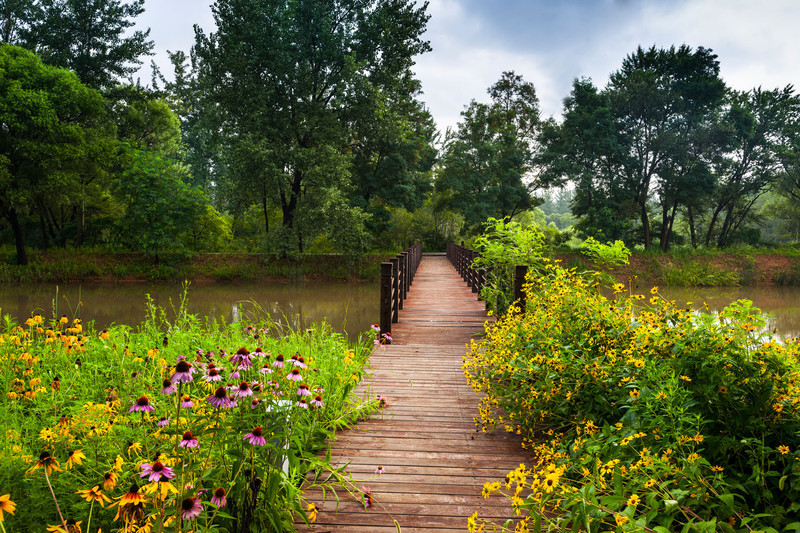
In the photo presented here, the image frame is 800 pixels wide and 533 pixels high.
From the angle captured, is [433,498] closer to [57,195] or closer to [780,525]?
[780,525]

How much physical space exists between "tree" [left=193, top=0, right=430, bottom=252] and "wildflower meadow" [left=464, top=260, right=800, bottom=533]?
1601cm

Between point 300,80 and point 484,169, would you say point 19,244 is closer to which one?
point 300,80

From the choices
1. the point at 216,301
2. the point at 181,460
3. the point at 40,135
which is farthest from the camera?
the point at 40,135

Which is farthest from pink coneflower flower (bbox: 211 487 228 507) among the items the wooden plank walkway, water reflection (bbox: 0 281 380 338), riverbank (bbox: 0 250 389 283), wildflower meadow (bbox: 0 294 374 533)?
riverbank (bbox: 0 250 389 283)

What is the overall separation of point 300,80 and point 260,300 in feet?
30.5

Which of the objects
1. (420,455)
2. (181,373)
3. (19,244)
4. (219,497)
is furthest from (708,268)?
(19,244)

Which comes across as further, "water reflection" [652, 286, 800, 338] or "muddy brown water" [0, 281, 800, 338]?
"water reflection" [652, 286, 800, 338]

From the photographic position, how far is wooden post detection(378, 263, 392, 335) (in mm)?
6686

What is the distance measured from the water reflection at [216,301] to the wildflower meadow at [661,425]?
724 centimetres

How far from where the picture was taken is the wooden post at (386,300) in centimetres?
669

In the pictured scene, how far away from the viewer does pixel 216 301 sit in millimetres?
15172

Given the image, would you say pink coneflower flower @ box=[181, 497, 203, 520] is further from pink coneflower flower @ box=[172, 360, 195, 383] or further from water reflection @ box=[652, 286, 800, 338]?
water reflection @ box=[652, 286, 800, 338]

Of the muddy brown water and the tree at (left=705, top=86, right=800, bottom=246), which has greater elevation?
the tree at (left=705, top=86, right=800, bottom=246)

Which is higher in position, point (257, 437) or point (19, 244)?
point (19, 244)
